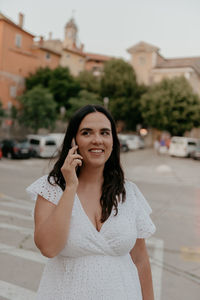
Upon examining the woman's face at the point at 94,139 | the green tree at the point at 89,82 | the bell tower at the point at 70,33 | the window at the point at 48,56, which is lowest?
the woman's face at the point at 94,139

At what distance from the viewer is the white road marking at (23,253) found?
4867 millimetres

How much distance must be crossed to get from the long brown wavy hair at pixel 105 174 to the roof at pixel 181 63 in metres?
52.5

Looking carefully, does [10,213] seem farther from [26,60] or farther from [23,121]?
[26,60]

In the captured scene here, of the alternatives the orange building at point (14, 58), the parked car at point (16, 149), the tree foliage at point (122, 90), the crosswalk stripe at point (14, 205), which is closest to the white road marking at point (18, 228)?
the crosswalk stripe at point (14, 205)

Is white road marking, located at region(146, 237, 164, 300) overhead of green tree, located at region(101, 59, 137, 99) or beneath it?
beneath

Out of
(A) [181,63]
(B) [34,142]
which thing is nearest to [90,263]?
(B) [34,142]

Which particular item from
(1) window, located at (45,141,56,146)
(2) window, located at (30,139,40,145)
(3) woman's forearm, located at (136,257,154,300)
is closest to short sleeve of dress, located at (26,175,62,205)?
(3) woman's forearm, located at (136,257,154,300)

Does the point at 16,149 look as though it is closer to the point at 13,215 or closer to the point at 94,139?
the point at 13,215

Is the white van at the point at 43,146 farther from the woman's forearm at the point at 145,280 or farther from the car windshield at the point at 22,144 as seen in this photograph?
the woman's forearm at the point at 145,280

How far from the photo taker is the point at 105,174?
2.16 meters

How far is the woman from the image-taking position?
170cm

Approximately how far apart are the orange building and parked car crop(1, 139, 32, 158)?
12727 millimetres

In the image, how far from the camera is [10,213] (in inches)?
305

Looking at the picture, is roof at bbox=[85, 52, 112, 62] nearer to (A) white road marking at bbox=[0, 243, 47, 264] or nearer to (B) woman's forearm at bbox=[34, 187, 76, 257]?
(A) white road marking at bbox=[0, 243, 47, 264]
